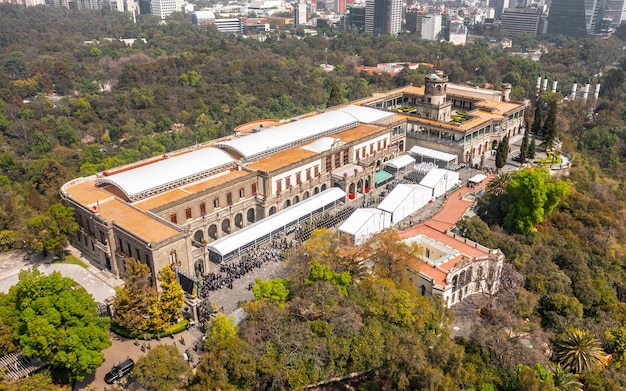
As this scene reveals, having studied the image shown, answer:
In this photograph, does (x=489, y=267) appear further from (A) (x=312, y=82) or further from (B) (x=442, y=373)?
(A) (x=312, y=82)

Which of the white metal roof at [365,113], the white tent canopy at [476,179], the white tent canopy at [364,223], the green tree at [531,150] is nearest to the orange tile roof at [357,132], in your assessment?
the white metal roof at [365,113]

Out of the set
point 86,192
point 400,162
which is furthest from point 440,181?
point 86,192

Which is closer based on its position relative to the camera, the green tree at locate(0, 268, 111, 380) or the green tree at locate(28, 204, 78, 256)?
the green tree at locate(0, 268, 111, 380)

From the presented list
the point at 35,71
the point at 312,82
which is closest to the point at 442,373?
the point at 312,82

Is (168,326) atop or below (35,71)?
below

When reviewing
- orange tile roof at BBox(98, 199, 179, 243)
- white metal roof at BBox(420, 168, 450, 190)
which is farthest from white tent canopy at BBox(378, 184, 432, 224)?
orange tile roof at BBox(98, 199, 179, 243)

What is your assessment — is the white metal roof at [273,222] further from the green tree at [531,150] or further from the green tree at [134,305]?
the green tree at [531,150]

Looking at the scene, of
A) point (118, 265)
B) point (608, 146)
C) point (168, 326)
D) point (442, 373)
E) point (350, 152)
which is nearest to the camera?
point (442, 373)

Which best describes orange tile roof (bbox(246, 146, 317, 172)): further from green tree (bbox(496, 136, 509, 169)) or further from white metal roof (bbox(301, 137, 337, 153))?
green tree (bbox(496, 136, 509, 169))
